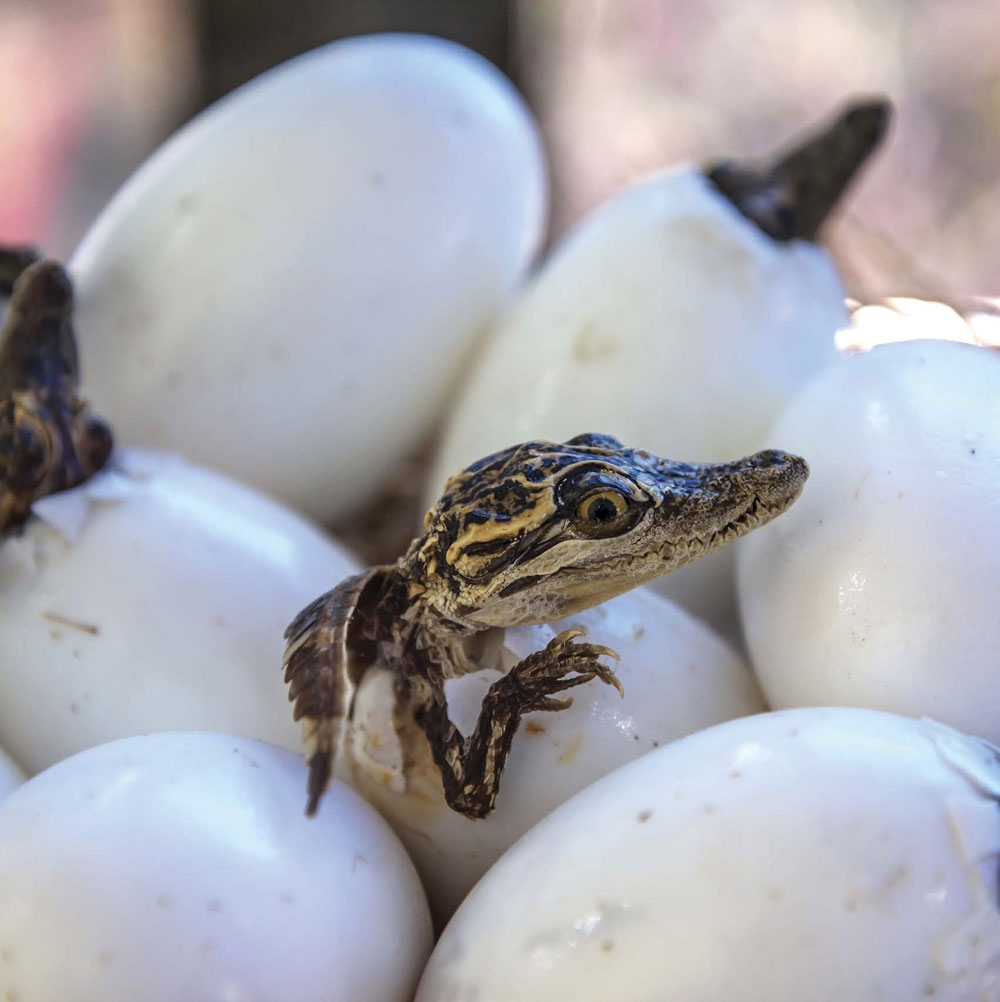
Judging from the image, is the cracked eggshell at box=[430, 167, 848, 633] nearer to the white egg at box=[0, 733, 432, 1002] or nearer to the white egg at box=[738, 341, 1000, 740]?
the white egg at box=[738, 341, 1000, 740]

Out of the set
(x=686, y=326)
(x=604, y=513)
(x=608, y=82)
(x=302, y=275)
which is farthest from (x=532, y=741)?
(x=608, y=82)

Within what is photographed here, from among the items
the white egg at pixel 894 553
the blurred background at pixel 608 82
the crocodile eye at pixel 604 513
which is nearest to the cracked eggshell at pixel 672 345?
the white egg at pixel 894 553

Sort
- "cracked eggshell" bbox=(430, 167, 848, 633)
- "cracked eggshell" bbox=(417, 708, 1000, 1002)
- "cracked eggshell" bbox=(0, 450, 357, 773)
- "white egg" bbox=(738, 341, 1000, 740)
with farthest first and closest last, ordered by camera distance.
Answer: "cracked eggshell" bbox=(430, 167, 848, 633)
"cracked eggshell" bbox=(0, 450, 357, 773)
"white egg" bbox=(738, 341, 1000, 740)
"cracked eggshell" bbox=(417, 708, 1000, 1002)

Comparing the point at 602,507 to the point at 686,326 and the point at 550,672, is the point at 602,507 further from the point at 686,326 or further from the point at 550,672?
the point at 686,326

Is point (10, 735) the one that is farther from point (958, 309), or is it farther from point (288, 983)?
point (958, 309)

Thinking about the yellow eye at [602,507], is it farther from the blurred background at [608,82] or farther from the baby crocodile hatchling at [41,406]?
the blurred background at [608,82]

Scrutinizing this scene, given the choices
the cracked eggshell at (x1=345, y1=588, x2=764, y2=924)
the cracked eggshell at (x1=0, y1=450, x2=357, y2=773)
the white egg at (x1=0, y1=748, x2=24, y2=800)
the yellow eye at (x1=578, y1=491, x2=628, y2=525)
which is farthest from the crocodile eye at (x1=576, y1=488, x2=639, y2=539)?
the white egg at (x1=0, y1=748, x2=24, y2=800)
